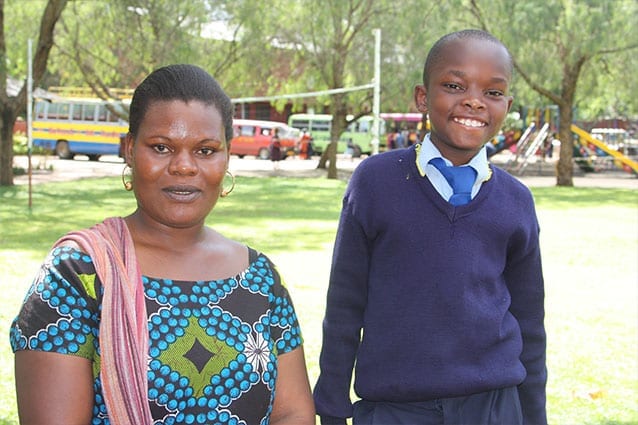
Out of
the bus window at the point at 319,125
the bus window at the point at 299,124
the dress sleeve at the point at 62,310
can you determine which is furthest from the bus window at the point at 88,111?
the dress sleeve at the point at 62,310

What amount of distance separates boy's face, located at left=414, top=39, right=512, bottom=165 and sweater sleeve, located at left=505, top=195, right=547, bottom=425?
313mm

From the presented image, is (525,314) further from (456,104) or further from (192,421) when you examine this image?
(192,421)

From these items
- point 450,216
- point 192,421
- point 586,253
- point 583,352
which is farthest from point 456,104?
point 586,253

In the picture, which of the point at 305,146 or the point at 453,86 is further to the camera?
the point at 305,146

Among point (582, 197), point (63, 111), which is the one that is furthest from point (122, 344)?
point (63, 111)

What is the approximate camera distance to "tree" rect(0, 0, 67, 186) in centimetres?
1970

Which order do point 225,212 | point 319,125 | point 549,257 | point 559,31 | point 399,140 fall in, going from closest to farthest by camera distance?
1. point 549,257
2. point 225,212
3. point 559,31
4. point 399,140
5. point 319,125

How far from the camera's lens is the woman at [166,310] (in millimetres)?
1761

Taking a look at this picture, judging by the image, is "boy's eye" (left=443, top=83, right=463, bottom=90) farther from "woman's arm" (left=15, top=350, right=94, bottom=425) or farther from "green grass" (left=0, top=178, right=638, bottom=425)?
"green grass" (left=0, top=178, right=638, bottom=425)

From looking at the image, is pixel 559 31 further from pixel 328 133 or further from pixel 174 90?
pixel 174 90

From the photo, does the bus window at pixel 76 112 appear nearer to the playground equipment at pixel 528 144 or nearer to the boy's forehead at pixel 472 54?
the playground equipment at pixel 528 144

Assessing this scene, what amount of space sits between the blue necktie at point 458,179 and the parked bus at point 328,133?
4067 cm

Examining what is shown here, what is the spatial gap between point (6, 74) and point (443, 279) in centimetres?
1976

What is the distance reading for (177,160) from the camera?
2.01 m
